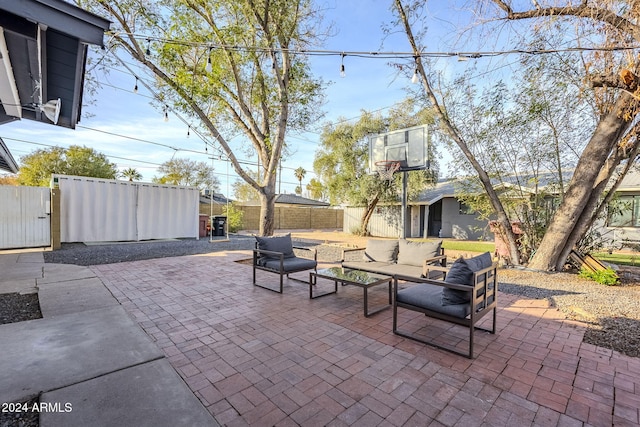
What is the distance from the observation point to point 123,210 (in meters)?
10.3

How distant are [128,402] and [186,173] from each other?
3146 cm

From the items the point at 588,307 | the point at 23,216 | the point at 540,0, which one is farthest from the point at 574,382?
the point at 23,216

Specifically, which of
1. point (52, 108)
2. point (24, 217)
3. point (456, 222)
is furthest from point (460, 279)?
point (456, 222)

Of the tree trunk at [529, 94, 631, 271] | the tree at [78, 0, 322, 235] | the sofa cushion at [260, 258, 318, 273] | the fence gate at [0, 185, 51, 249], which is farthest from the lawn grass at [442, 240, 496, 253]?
the fence gate at [0, 185, 51, 249]

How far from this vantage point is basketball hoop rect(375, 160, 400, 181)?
7831mm

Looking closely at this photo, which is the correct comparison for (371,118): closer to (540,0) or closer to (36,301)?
(540,0)

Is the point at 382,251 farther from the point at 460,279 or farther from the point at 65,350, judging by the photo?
the point at 65,350

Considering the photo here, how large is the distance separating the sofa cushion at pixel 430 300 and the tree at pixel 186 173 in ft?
94.8

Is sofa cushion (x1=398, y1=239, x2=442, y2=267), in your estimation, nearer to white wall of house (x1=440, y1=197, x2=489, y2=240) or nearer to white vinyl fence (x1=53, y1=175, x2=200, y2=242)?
white vinyl fence (x1=53, y1=175, x2=200, y2=242)

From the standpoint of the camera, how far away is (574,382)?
7.72ft

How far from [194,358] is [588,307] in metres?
5.06

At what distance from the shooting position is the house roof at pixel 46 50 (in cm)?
221

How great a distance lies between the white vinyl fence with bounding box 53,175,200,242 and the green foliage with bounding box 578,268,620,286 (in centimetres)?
1238

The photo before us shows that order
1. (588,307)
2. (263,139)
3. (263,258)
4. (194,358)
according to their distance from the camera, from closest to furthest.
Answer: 1. (194,358)
2. (588,307)
3. (263,258)
4. (263,139)
